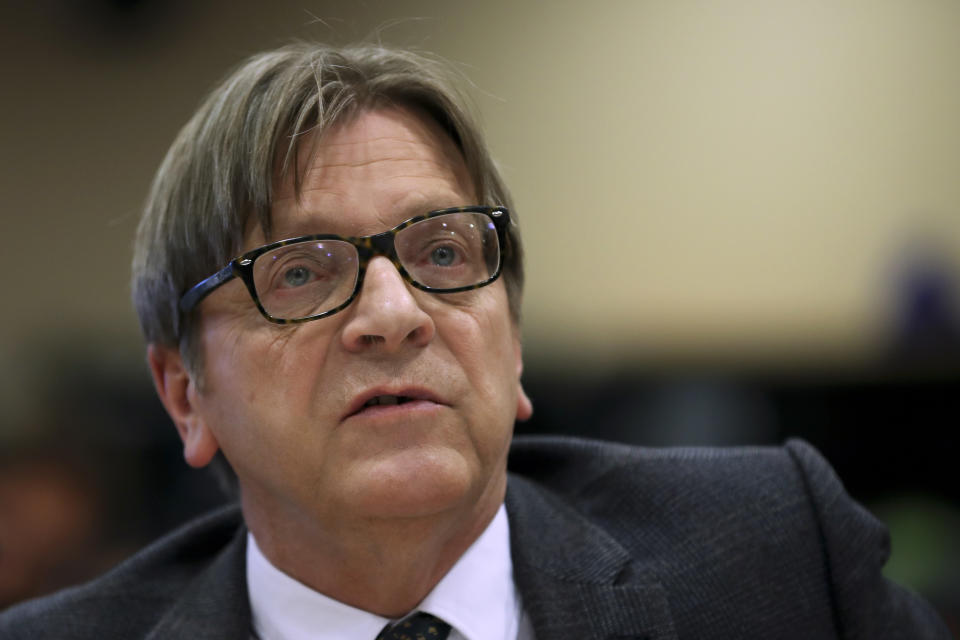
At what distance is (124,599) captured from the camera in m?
1.65

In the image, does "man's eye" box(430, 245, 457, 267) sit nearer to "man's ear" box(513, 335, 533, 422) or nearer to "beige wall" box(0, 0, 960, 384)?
"man's ear" box(513, 335, 533, 422)

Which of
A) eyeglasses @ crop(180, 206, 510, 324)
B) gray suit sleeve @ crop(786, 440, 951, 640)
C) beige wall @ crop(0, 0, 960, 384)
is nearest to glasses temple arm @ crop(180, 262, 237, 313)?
eyeglasses @ crop(180, 206, 510, 324)

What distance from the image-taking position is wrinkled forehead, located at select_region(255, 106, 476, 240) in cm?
139

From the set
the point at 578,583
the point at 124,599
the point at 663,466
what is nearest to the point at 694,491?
the point at 663,466

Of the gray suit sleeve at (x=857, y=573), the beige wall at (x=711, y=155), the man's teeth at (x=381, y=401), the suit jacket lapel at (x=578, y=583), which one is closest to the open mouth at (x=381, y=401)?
the man's teeth at (x=381, y=401)

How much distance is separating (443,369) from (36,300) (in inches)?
87.4

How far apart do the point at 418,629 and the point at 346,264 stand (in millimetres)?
525

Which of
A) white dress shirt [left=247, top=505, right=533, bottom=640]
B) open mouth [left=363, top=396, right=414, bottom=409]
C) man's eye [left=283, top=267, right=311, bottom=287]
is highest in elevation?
man's eye [left=283, top=267, right=311, bottom=287]

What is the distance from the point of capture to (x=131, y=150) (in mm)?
3127

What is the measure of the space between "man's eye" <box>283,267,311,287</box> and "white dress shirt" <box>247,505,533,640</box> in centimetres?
46

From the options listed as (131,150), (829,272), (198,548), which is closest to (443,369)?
(198,548)

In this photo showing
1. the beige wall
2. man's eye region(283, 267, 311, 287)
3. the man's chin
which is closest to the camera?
the man's chin

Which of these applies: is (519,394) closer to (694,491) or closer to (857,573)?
(694,491)

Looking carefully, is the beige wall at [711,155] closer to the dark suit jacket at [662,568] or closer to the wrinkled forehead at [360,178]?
the dark suit jacket at [662,568]
